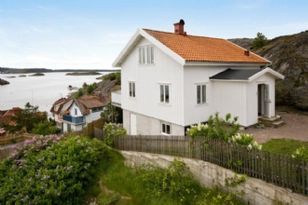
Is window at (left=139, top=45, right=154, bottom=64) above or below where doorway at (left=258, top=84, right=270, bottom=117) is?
above

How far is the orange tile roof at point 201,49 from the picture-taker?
17047mm

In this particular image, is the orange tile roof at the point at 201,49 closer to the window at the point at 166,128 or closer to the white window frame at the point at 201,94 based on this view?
the white window frame at the point at 201,94

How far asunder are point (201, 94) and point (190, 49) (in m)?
2.94

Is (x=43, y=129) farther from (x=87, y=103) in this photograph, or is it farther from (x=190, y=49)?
(x=190, y=49)

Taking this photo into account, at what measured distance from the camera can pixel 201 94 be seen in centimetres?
1759

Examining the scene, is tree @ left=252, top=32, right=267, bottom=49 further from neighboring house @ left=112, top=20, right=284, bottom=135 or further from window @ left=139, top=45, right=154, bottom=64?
window @ left=139, top=45, right=154, bottom=64

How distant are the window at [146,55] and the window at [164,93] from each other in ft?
6.53

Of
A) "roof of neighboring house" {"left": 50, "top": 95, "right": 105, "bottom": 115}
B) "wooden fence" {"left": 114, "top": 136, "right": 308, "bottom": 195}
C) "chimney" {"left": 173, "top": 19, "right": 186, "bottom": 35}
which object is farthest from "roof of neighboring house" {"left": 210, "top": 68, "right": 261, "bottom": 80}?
"roof of neighboring house" {"left": 50, "top": 95, "right": 105, "bottom": 115}

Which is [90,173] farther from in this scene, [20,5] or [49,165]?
[20,5]

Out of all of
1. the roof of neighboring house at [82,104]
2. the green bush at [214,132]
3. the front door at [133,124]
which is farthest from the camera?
the roof of neighboring house at [82,104]

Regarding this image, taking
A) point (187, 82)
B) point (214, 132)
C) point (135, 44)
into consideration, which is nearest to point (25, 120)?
point (135, 44)

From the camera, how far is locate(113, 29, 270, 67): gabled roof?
16656mm

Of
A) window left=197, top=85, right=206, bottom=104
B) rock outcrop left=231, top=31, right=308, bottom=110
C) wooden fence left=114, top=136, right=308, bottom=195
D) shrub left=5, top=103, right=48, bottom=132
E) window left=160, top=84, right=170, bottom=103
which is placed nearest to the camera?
wooden fence left=114, top=136, right=308, bottom=195

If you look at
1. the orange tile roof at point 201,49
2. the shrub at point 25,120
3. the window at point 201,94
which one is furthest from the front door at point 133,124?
the shrub at point 25,120
